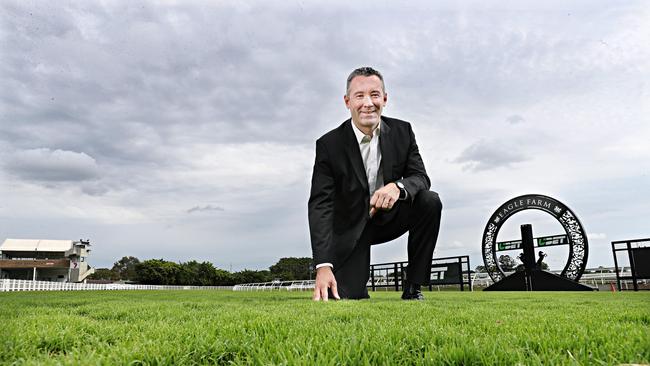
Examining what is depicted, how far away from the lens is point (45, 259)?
239ft

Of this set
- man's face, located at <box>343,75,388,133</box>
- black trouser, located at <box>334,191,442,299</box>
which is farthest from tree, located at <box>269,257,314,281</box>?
man's face, located at <box>343,75,388,133</box>

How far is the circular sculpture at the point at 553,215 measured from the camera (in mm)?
17062

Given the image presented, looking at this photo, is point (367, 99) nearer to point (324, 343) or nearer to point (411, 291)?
point (411, 291)

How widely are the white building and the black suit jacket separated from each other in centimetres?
7928

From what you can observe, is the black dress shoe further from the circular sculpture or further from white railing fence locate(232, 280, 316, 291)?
white railing fence locate(232, 280, 316, 291)

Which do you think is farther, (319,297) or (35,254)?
(35,254)

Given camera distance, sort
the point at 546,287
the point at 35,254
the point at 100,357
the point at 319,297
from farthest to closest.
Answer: the point at 35,254 < the point at 546,287 < the point at 319,297 < the point at 100,357

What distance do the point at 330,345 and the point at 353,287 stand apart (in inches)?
130

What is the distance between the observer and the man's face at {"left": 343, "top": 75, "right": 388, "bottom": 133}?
428 centimetres

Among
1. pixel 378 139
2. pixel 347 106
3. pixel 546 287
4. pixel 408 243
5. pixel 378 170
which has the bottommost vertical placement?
pixel 546 287

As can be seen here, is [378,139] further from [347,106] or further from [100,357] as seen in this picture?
[100,357]

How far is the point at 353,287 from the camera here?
15.5 ft

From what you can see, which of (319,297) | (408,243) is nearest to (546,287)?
(408,243)

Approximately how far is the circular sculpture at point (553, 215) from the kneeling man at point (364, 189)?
15.1 metres
